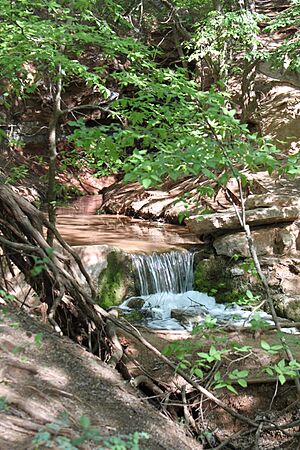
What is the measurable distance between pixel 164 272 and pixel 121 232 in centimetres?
291

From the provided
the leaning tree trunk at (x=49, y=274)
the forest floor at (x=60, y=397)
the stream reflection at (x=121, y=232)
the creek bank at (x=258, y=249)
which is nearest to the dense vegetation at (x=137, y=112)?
the leaning tree trunk at (x=49, y=274)

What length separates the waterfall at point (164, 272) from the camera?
9.02 meters

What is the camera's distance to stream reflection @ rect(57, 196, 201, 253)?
33.6 ft

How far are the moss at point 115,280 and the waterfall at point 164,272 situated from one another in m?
0.21

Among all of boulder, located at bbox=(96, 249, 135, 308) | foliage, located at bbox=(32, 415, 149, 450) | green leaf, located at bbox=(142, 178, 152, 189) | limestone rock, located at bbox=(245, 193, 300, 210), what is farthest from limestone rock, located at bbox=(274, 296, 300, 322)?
foliage, located at bbox=(32, 415, 149, 450)

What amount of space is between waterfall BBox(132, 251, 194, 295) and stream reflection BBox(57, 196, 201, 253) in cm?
37

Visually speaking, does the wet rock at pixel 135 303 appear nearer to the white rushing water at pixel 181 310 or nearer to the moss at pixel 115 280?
the white rushing water at pixel 181 310

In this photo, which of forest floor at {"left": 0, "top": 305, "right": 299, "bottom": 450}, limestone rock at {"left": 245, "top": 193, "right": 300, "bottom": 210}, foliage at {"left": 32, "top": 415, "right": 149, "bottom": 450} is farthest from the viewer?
limestone rock at {"left": 245, "top": 193, "right": 300, "bottom": 210}

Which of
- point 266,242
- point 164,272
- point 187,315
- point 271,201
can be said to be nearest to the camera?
point 187,315

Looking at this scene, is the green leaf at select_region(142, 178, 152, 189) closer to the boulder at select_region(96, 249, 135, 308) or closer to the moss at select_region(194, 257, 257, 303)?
the boulder at select_region(96, 249, 135, 308)

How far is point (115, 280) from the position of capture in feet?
28.6

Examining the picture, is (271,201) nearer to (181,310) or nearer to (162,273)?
(162,273)

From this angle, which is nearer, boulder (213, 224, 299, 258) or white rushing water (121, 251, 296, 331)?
white rushing water (121, 251, 296, 331)

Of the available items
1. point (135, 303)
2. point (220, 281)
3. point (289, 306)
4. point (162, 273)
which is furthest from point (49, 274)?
point (220, 281)
